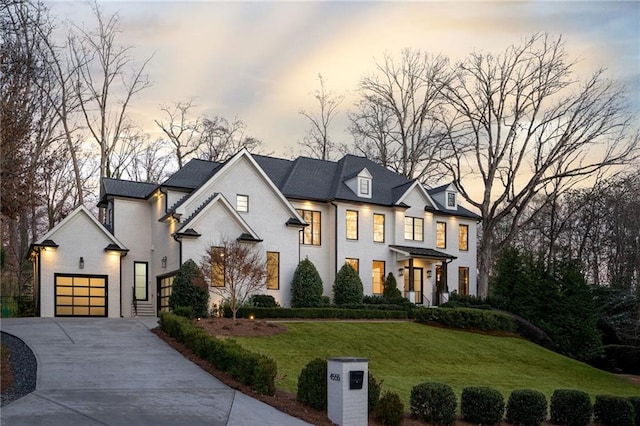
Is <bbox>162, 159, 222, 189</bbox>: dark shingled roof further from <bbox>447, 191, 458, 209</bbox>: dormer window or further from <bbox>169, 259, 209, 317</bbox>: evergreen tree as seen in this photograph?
<bbox>447, 191, 458, 209</bbox>: dormer window

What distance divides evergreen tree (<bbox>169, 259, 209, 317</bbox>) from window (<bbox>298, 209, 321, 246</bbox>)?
913 cm

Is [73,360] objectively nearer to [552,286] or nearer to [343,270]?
[343,270]

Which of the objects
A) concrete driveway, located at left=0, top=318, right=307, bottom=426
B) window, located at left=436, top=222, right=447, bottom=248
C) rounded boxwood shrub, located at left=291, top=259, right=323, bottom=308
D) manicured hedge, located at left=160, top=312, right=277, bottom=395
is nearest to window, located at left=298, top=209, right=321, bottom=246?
rounded boxwood shrub, located at left=291, top=259, right=323, bottom=308

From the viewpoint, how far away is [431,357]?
2323cm

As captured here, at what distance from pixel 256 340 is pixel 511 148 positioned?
2682 centimetres

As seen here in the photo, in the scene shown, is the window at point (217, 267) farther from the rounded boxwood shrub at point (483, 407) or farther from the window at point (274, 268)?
the rounded boxwood shrub at point (483, 407)

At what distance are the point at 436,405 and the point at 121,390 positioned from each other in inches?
256

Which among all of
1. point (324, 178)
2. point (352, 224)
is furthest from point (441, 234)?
point (324, 178)

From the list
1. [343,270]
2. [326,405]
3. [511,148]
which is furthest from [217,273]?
[511,148]

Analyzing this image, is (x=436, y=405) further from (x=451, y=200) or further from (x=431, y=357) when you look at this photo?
(x=451, y=200)

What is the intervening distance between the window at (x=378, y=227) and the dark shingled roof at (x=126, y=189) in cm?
1243

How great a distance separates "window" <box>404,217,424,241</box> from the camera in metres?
37.8

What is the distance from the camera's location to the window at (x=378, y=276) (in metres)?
36.1

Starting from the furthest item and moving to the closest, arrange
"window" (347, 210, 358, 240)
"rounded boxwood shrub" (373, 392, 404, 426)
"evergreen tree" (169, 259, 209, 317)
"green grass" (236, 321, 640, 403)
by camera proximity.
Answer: "window" (347, 210, 358, 240), "evergreen tree" (169, 259, 209, 317), "green grass" (236, 321, 640, 403), "rounded boxwood shrub" (373, 392, 404, 426)
